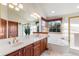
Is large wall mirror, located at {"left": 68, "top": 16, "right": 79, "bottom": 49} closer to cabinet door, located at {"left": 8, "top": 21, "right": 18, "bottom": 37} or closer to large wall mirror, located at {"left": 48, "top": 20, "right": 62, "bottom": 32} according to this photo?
large wall mirror, located at {"left": 48, "top": 20, "right": 62, "bottom": 32}

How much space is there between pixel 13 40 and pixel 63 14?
1.78m

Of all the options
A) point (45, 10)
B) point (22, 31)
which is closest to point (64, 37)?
point (45, 10)

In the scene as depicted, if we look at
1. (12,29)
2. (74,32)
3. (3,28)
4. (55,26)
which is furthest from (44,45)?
(3,28)

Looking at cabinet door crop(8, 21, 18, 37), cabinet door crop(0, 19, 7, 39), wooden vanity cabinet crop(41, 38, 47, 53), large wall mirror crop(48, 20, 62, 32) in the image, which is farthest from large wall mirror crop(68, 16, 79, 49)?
cabinet door crop(0, 19, 7, 39)

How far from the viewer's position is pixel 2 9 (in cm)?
226

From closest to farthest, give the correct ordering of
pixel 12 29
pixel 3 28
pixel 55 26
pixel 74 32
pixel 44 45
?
pixel 3 28
pixel 12 29
pixel 55 26
pixel 74 32
pixel 44 45

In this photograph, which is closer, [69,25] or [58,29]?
[58,29]

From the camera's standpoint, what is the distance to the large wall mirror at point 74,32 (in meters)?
3.35

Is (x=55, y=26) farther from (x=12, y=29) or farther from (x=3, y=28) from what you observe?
(x=3, y=28)

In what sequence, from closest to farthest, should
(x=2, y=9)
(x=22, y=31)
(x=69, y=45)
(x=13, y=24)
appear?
(x=2, y=9), (x=13, y=24), (x=22, y=31), (x=69, y=45)

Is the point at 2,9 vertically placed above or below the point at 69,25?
above

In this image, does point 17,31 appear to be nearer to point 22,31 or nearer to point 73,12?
point 22,31

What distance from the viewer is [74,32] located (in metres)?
3.65

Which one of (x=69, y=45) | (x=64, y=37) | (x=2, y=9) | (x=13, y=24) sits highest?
(x=2, y=9)
